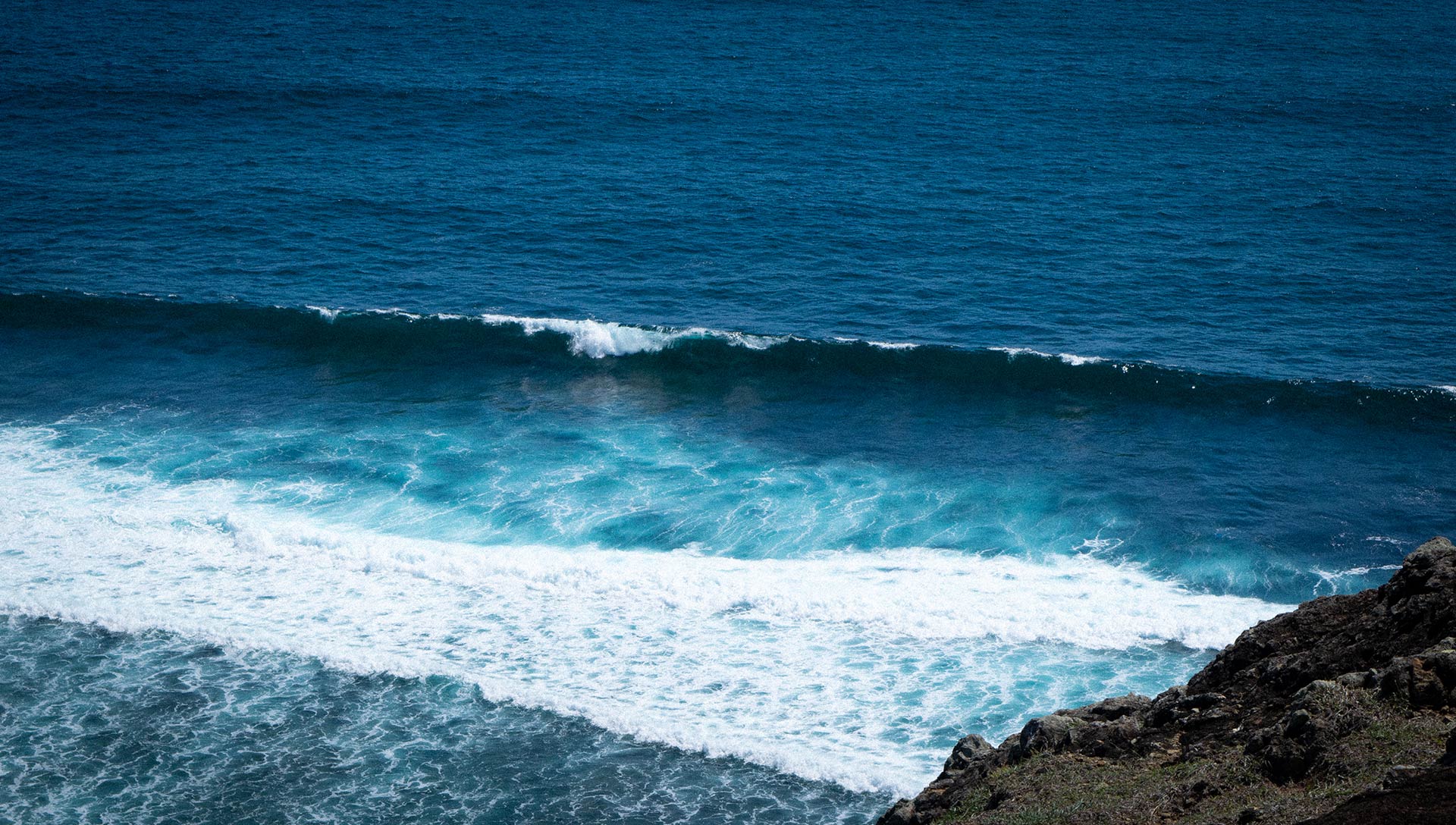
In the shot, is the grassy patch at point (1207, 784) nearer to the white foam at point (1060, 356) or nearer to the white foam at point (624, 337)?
the white foam at point (1060, 356)

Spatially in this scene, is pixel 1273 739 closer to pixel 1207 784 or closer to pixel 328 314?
pixel 1207 784

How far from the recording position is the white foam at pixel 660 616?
20500 millimetres

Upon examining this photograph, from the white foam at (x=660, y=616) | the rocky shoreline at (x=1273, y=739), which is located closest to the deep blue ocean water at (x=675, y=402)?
the white foam at (x=660, y=616)

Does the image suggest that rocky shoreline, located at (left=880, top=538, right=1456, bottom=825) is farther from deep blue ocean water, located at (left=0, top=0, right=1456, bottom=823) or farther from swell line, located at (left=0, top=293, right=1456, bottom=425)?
swell line, located at (left=0, top=293, right=1456, bottom=425)

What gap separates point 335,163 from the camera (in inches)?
1975

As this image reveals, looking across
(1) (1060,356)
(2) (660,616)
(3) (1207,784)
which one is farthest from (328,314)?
(3) (1207,784)

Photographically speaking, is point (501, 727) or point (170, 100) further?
point (170, 100)

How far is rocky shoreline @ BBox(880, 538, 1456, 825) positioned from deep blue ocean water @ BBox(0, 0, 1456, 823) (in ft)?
18.1

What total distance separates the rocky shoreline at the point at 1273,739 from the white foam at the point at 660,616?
561 cm

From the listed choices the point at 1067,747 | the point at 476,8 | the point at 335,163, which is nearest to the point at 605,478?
the point at 1067,747

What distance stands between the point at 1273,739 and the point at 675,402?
24.0 m

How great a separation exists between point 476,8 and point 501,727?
61.4 meters

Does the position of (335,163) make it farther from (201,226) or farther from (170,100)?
(170,100)

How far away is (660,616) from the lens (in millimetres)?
23703
